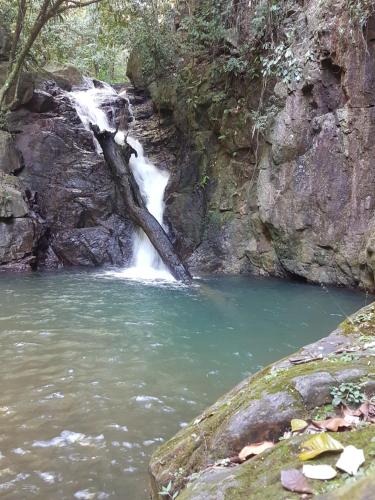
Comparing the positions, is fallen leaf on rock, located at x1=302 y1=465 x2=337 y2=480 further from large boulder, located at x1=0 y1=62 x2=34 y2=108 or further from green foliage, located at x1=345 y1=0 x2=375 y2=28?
large boulder, located at x1=0 y1=62 x2=34 y2=108

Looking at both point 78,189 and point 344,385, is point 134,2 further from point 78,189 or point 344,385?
point 344,385

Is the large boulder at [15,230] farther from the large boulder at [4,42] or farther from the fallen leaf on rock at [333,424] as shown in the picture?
the fallen leaf on rock at [333,424]

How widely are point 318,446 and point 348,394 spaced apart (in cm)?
67

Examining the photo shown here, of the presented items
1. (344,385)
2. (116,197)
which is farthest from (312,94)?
(344,385)

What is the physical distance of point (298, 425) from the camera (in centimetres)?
199

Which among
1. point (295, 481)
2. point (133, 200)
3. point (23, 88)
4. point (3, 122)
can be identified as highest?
point (23, 88)

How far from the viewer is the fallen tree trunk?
1119 cm

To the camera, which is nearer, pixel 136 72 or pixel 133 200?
pixel 133 200

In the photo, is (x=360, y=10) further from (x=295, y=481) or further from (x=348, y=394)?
(x=295, y=481)

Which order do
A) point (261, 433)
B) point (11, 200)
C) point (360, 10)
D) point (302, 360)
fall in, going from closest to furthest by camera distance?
point (261, 433)
point (302, 360)
point (360, 10)
point (11, 200)

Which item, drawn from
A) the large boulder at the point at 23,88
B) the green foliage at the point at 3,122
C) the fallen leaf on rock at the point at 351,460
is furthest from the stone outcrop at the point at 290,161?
the fallen leaf on rock at the point at 351,460

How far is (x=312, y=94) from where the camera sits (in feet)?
32.7

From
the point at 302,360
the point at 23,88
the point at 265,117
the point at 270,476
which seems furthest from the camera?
the point at 23,88

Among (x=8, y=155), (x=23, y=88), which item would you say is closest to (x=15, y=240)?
(x=8, y=155)
